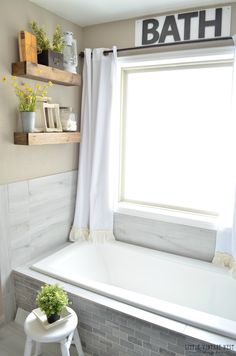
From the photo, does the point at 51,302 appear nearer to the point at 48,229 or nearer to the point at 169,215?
the point at 48,229

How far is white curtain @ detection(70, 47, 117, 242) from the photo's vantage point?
2.45 metres

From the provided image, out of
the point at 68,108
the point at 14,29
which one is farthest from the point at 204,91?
the point at 14,29

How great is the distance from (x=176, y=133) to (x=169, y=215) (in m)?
0.73

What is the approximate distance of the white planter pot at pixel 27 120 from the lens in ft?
6.49

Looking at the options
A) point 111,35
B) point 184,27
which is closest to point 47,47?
point 111,35

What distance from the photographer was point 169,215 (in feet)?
7.89

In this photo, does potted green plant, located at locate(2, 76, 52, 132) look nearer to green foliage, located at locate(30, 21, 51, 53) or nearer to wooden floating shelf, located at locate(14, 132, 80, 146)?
wooden floating shelf, located at locate(14, 132, 80, 146)

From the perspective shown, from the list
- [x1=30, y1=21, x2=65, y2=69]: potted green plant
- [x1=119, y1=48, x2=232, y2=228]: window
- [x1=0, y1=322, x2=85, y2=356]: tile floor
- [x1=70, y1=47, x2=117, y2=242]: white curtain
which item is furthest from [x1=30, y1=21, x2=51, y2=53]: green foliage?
[x1=0, y1=322, x2=85, y2=356]: tile floor

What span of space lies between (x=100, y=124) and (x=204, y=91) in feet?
3.05

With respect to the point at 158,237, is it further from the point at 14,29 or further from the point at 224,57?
the point at 14,29

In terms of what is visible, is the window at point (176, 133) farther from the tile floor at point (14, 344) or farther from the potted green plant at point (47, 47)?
the tile floor at point (14, 344)

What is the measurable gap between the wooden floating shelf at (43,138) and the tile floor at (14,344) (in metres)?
1.41

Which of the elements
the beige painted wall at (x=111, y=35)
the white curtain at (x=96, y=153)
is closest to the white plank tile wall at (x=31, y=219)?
the white curtain at (x=96, y=153)

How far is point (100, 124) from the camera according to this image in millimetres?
2494
